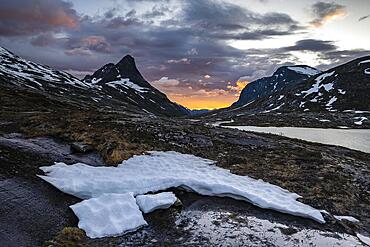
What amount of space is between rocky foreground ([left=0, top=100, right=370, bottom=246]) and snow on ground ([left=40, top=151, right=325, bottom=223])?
0.56m

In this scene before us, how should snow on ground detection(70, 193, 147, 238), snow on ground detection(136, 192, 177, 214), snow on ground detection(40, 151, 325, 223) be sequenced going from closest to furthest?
1. snow on ground detection(70, 193, 147, 238)
2. snow on ground detection(136, 192, 177, 214)
3. snow on ground detection(40, 151, 325, 223)

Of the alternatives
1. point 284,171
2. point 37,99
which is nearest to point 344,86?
point 37,99

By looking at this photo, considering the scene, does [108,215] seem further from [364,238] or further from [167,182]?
[364,238]

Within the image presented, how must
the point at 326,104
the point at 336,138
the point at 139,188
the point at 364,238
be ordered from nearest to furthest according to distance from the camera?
the point at 364,238, the point at 139,188, the point at 336,138, the point at 326,104

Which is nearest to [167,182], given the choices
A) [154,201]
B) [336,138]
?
[154,201]

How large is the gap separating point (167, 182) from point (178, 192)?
0.93 meters

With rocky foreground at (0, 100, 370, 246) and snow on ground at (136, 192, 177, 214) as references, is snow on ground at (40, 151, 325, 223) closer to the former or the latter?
rocky foreground at (0, 100, 370, 246)

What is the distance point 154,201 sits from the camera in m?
15.1

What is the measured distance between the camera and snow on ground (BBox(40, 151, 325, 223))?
16.1 metres

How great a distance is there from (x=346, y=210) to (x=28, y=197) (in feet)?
53.6

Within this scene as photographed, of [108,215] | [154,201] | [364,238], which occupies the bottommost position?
[364,238]

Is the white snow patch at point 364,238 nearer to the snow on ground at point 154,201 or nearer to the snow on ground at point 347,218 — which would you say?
the snow on ground at point 347,218

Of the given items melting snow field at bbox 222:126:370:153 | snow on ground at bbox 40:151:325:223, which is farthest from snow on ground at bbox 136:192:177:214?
melting snow field at bbox 222:126:370:153

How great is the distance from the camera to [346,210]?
54.2ft
